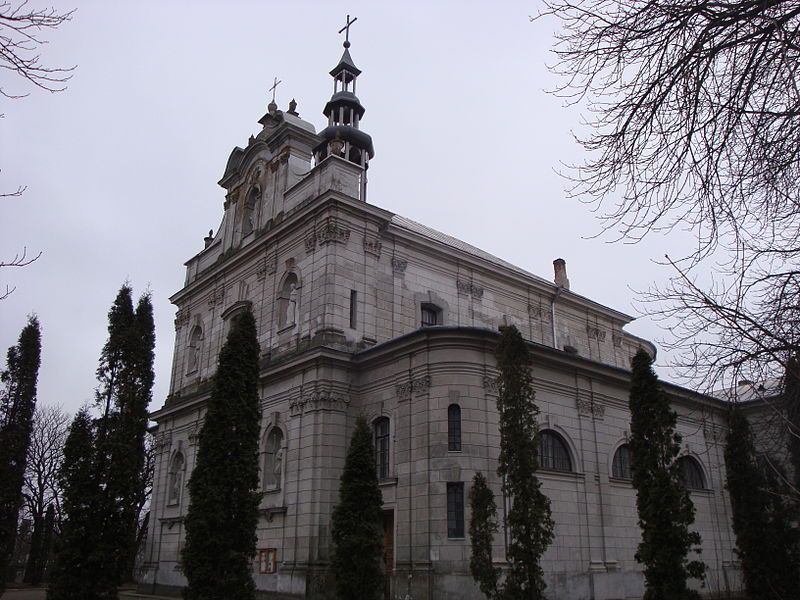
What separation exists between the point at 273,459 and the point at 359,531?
9.47 meters

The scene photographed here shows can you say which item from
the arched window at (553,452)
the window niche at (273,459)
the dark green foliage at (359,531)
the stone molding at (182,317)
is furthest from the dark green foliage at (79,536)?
the arched window at (553,452)

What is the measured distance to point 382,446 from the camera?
24656 millimetres

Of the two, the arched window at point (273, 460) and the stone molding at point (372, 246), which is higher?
the stone molding at point (372, 246)

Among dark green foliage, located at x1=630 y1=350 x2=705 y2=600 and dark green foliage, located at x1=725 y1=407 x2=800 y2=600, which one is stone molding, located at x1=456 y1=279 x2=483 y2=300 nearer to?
dark green foliage, located at x1=725 y1=407 x2=800 y2=600

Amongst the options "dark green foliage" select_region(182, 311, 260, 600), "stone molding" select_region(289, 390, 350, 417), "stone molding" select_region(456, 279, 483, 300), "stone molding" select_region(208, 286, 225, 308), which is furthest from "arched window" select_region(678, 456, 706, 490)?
"stone molding" select_region(208, 286, 225, 308)

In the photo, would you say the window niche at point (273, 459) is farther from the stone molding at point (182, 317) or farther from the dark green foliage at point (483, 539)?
the stone molding at point (182, 317)

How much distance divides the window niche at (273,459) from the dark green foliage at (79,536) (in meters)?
6.41

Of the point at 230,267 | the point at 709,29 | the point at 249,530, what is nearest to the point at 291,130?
the point at 230,267

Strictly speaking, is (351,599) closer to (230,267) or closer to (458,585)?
(458,585)

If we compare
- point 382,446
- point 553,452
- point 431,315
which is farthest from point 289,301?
point 553,452

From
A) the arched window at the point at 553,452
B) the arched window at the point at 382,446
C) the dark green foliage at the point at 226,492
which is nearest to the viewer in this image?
the dark green foliage at the point at 226,492

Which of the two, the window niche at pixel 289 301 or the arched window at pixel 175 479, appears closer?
the window niche at pixel 289 301

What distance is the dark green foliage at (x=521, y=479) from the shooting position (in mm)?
16500

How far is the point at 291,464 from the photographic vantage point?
25.2 meters
